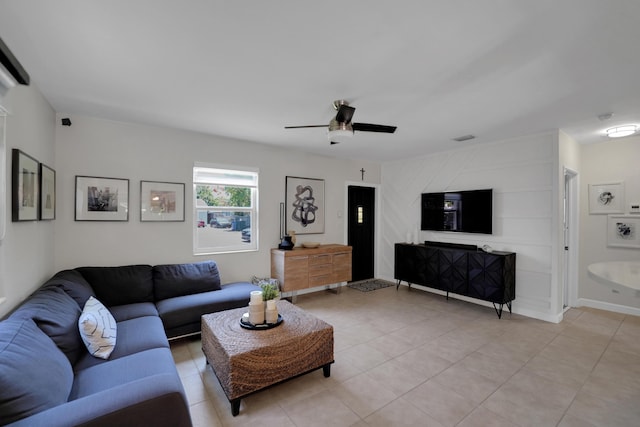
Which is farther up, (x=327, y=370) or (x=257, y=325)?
(x=257, y=325)

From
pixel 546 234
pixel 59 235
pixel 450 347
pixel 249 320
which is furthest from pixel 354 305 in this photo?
pixel 59 235

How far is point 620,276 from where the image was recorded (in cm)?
149

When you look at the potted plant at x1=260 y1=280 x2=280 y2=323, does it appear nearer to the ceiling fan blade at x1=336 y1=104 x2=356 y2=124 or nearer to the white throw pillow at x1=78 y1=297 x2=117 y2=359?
the white throw pillow at x1=78 y1=297 x2=117 y2=359

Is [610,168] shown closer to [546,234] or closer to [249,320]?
[546,234]

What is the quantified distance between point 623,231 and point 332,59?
480cm

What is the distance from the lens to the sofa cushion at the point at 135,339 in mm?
1962

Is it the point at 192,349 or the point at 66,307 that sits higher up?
the point at 66,307

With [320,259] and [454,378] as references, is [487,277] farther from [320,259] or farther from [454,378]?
[320,259]

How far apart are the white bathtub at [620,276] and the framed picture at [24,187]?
145 inches

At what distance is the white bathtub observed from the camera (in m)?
1.25

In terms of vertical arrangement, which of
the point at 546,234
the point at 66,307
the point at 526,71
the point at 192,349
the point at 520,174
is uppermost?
the point at 526,71

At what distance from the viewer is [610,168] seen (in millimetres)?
4137

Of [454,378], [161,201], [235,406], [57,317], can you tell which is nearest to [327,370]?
[235,406]

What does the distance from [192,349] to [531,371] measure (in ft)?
10.8
